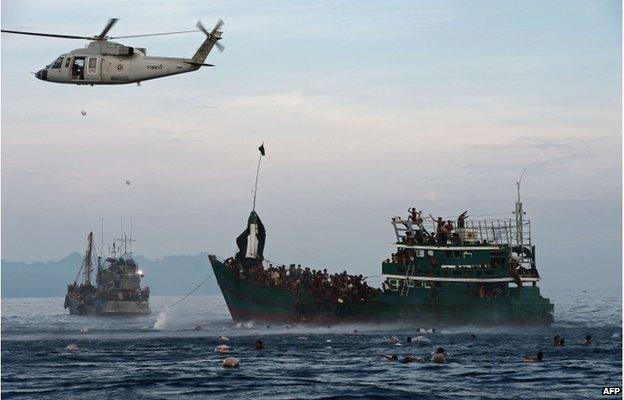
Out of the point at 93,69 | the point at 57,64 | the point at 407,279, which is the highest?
the point at 57,64

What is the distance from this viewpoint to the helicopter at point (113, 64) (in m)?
52.5

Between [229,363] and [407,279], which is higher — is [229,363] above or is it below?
below

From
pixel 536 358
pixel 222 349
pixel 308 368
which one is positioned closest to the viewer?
pixel 308 368

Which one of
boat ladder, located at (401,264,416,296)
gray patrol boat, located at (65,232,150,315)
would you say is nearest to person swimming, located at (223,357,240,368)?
boat ladder, located at (401,264,416,296)

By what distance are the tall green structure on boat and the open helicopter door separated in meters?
33.5

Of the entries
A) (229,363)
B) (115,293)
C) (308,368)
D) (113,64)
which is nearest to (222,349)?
(229,363)

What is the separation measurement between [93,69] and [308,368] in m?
20.4

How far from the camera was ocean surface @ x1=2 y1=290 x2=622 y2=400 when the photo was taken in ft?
147

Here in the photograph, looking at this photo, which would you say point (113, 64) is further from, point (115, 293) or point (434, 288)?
point (115, 293)

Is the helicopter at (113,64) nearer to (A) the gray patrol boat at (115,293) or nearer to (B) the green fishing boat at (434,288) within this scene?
(B) the green fishing boat at (434,288)

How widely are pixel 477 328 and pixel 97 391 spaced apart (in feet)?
134

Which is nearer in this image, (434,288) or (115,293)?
(434,288)

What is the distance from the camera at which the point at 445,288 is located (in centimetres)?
7956

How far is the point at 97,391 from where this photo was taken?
44906 millimetres
